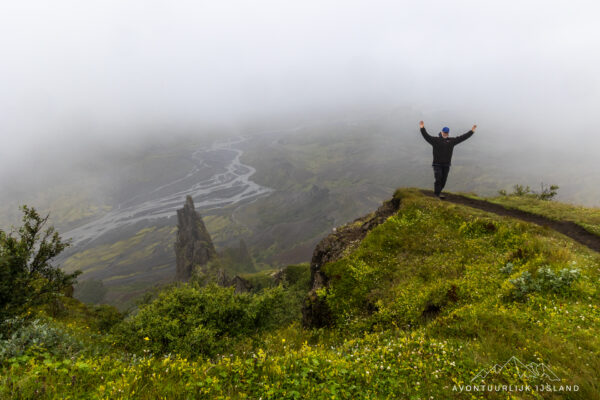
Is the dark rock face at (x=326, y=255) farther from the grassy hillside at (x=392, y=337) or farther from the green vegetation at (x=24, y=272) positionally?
the green vegetation at (x=24, y=272)

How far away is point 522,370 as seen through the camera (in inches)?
223

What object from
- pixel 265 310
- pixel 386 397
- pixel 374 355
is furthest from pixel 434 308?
pixel 265 310

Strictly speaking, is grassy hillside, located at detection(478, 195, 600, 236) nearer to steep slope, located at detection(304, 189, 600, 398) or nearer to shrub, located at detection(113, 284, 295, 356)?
steep slope, located at detection(304, 189, 600, 398)

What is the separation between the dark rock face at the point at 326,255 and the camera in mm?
13653

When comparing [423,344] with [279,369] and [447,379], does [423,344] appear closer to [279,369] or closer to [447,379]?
[447,379]

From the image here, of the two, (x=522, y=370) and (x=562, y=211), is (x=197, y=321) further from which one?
(x=562, y=211)

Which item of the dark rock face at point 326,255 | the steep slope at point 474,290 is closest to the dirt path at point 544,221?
the steep slope at point 474,290

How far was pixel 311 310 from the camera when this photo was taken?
14.1m

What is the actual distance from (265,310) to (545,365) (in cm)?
1258

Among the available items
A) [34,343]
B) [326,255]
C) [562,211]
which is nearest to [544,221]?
[562,211]

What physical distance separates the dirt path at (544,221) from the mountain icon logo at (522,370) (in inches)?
448

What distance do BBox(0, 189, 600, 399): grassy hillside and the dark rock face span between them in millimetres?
617

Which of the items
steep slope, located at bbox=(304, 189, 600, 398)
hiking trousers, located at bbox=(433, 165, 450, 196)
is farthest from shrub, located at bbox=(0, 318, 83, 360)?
hiking trousers, located at bbox=(433, 165, 450, 196)

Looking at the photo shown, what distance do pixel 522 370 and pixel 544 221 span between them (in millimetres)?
16185
